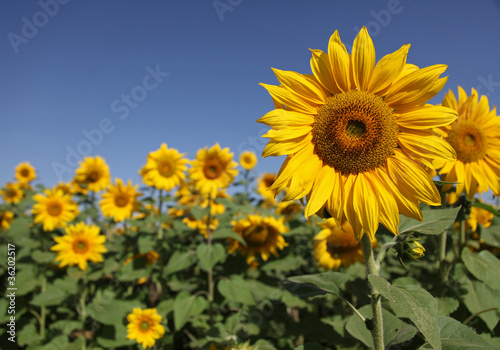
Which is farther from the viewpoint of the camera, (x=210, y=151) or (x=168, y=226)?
(x=168, y=226)

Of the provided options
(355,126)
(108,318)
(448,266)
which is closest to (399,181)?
(355,126)

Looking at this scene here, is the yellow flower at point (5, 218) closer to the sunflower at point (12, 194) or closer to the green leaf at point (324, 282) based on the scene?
the sunflower at point (12, 194)

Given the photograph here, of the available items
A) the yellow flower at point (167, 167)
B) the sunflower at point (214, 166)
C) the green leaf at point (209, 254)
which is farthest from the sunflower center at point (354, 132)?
the yellow flower at point (167, 167)

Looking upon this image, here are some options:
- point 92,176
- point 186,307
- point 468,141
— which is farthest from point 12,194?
point 468,141

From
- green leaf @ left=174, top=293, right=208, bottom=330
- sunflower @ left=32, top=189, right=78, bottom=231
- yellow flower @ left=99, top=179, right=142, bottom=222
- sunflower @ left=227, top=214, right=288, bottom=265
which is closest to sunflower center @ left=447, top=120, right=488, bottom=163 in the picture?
sunflower @ left=227, top=214, right=288, bottom=265

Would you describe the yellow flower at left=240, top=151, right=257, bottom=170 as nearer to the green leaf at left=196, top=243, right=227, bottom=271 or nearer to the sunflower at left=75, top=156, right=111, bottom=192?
the sunflower at left=75, top=156, right=111, bottom=192

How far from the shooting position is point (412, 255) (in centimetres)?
152

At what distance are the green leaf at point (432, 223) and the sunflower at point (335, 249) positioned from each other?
1.63 metres

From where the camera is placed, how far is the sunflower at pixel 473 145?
8.08 ft

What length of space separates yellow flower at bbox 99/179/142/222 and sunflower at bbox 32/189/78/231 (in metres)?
0.66

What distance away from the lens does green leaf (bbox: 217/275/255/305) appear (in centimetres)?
329

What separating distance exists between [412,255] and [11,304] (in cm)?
498

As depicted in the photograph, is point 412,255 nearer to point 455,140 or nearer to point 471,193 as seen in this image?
point 471,193

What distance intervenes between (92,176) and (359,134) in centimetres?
554
